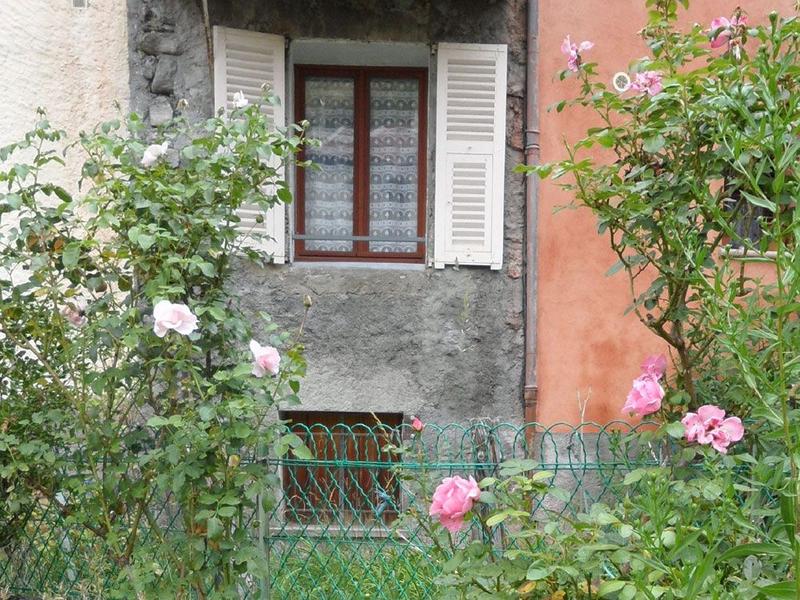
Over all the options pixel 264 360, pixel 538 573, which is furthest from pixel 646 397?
pixel 264 360

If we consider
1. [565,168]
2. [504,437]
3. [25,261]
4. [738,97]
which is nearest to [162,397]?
[25,261]

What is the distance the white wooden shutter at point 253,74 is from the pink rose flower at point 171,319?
9.34 feet

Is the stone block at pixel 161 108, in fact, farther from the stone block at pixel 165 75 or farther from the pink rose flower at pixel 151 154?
the pink rose flower at pixel 151 154

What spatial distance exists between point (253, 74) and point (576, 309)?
255 centimetres

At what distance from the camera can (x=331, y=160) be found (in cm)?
624

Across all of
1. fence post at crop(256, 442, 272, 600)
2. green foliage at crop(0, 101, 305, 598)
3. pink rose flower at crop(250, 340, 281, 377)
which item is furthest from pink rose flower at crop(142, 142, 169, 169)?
fence post at crop(256, 442, 272, 600)

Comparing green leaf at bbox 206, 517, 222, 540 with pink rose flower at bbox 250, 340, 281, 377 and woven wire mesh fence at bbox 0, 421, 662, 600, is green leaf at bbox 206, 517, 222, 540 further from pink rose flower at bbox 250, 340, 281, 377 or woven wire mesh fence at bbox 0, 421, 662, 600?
pink rose flower at bbox 250, 340, 281, 377

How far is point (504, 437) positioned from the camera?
5.77m

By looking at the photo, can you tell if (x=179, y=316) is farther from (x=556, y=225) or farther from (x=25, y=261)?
(x=556, y=225)

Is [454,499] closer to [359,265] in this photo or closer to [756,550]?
[756,550]

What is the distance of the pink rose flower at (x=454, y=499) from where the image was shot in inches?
97.4

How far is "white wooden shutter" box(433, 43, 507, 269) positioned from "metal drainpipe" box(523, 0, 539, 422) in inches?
7.0

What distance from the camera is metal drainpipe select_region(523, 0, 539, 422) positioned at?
5.98m

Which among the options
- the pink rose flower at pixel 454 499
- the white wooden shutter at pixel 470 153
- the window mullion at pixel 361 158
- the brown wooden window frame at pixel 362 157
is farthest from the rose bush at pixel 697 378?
the window mullion at pixel 361 158
